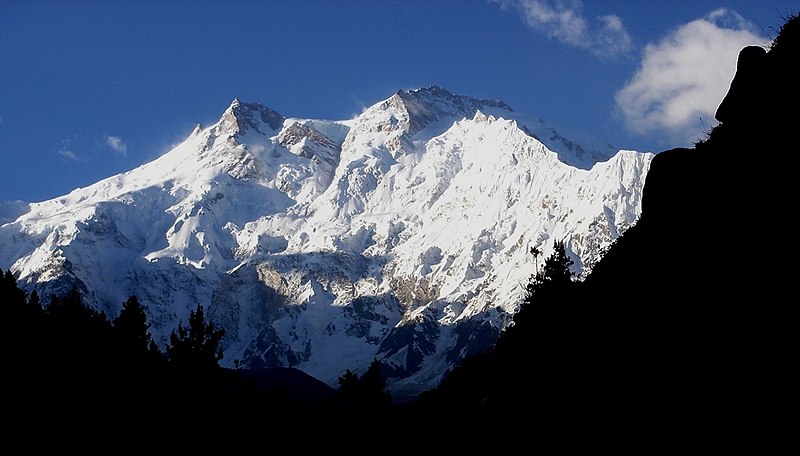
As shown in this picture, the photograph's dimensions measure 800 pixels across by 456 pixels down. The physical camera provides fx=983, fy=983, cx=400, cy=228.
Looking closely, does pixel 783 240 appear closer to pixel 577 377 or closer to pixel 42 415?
pixel 577 377

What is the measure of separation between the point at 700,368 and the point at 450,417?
17039 millimetres

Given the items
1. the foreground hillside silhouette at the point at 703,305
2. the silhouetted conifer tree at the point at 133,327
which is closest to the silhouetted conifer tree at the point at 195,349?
the foreground hillside silhouette at the point at 703,305

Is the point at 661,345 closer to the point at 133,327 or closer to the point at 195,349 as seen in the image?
the point at 195,349

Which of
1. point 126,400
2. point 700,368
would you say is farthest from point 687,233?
point 126,400

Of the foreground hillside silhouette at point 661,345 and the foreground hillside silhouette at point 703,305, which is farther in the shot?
the foreground hillside silhouette at point 661,345

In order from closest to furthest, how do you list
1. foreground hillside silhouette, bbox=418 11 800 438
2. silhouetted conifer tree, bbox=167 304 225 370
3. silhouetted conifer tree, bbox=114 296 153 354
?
foreground hillside silhouette, bbox=418 11 800 438 → silhouetted conifer tree, bbox=167 304 225 370 → silhouetted conifer tree, bbox=114 296 153 354

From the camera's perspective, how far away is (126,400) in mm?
42094

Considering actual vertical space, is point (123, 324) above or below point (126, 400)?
above

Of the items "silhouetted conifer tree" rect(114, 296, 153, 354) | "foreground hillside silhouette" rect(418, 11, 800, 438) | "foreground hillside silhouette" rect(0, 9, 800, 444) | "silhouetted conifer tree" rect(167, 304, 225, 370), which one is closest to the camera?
"foreground hillside silhouette" rect(418, 11, 800, 438)

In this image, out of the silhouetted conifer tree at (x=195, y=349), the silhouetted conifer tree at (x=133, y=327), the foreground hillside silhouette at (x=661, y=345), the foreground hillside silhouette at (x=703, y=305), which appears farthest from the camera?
the silhouetted conifer tree at (x=133, y=327)

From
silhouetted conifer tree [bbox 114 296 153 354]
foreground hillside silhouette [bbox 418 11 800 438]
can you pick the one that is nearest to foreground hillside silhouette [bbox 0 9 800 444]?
foreground hillside silhouette [bbox 418 11 800 438]

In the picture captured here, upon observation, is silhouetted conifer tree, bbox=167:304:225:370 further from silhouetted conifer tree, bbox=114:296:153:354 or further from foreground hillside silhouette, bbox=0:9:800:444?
silhouetted conifer tree, bbox=114:296:153:354

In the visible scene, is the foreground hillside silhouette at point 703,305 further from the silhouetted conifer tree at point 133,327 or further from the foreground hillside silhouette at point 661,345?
the silhouetted conifer tree at point 133,327

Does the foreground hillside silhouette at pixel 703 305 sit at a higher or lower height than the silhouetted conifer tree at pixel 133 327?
lower
